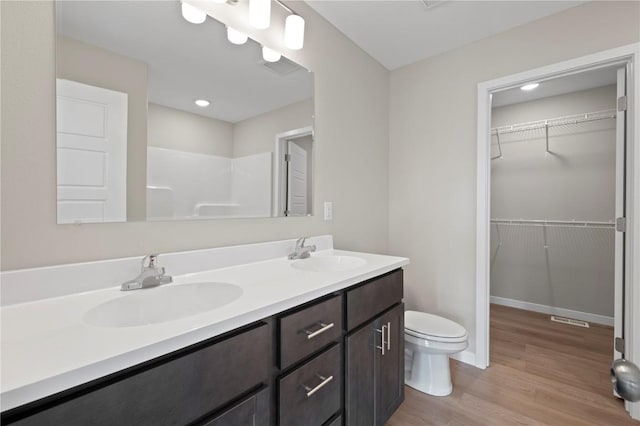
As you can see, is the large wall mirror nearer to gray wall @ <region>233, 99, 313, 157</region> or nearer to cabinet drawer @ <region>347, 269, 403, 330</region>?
gray wall @ <region>233, 99, 313, 157</region>

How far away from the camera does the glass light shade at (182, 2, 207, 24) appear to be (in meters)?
1.19

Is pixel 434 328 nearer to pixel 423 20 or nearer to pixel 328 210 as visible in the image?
pixel 328 210

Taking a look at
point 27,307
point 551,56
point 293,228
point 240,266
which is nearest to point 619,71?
point 551,56

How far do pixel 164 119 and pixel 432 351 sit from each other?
1.90 m

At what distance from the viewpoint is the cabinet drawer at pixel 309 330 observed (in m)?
0.88

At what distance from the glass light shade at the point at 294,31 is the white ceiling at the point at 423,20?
1.07 ft

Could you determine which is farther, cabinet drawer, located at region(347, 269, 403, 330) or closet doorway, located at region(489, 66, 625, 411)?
closet doorway, located at region(489, 66, 625, 411)

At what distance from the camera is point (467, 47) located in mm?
2176

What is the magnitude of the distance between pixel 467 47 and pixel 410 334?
7.08ft

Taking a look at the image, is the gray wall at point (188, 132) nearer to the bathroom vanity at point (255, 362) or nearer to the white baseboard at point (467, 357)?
the bathroom vanity at point (255, 362)

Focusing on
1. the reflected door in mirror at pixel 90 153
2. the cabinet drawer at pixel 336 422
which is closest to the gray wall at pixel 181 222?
the reflected door in mirror at pixel 90 153

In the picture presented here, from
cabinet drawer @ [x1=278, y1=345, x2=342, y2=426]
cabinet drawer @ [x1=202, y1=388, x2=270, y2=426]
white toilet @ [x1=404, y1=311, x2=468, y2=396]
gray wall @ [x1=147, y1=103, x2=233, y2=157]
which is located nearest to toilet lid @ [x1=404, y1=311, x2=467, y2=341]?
white toilet @ [x1=404, y1=311, x2=468, y2=396]

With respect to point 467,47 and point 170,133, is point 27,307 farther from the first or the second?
point 467,47

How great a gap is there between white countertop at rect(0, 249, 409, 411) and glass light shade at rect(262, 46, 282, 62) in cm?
119
